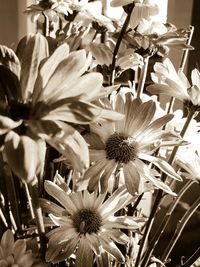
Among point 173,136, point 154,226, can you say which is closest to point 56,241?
point 173,136

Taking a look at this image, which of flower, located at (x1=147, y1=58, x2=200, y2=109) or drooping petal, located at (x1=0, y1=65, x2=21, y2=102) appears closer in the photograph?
drooping petal, located at (x1=0, y1=65, x2=21, y2=102)

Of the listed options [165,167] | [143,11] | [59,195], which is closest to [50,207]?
[59,195]

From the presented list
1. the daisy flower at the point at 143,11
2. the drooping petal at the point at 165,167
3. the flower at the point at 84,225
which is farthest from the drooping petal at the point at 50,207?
the daisy flower at the point at 143,11

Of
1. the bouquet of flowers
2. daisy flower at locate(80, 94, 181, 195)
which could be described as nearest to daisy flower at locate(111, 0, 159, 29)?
the bouquet of flowers

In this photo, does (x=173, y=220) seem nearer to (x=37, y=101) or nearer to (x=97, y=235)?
(x=97, y=235)

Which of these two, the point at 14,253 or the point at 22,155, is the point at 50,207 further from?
the point at 22,155

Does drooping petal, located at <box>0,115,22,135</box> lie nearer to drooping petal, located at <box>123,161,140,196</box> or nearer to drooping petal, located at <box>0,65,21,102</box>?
drooping petal, located at <box>0,65,21,102</box>
